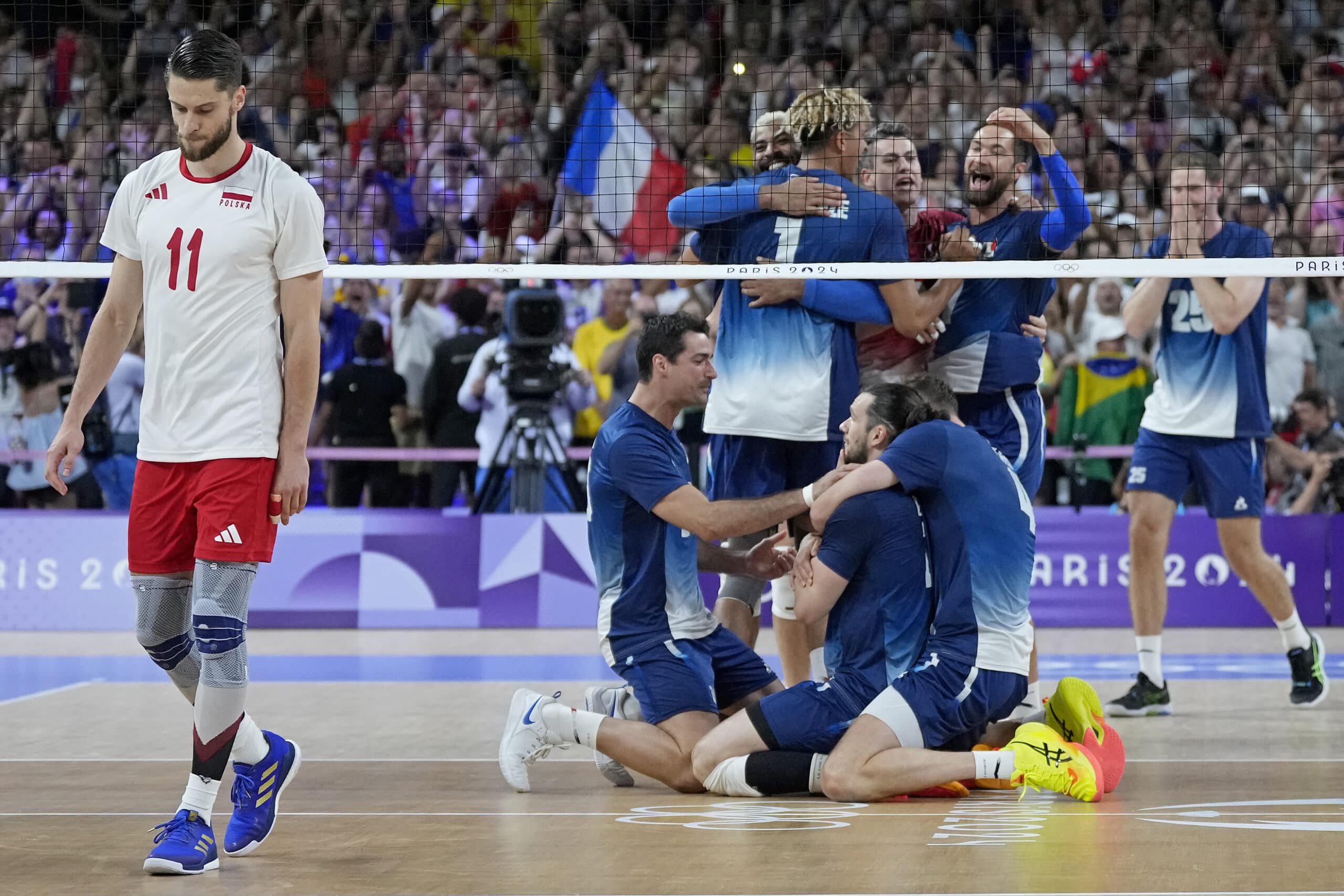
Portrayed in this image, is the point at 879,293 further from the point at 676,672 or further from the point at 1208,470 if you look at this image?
the point at 1208,470

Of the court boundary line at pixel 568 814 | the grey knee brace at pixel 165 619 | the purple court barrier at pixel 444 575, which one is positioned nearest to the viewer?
the grey knee brace at pixel 165 619

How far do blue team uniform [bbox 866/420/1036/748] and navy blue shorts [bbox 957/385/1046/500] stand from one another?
1327mm

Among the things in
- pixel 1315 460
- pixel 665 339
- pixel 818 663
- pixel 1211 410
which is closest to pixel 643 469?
pixel 665 339

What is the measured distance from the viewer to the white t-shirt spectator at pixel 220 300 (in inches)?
191

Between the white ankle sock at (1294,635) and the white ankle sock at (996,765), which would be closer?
the white ankle sock at (996,765)

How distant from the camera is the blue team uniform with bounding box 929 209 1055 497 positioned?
7.33 metres

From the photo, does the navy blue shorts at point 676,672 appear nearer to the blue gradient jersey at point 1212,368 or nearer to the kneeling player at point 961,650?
the kneeling player at point 961,650

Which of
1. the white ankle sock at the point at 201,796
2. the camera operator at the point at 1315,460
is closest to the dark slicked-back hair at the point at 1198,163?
the camera operator at the point at 1315,460

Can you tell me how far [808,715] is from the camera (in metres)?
5.88

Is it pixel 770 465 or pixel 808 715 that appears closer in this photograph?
pixel 808 715

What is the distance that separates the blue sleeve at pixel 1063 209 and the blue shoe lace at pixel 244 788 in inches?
162

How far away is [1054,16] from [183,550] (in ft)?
39.9

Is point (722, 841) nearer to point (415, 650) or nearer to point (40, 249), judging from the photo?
point (415, 650)

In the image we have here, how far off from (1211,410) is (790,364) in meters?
2.48
